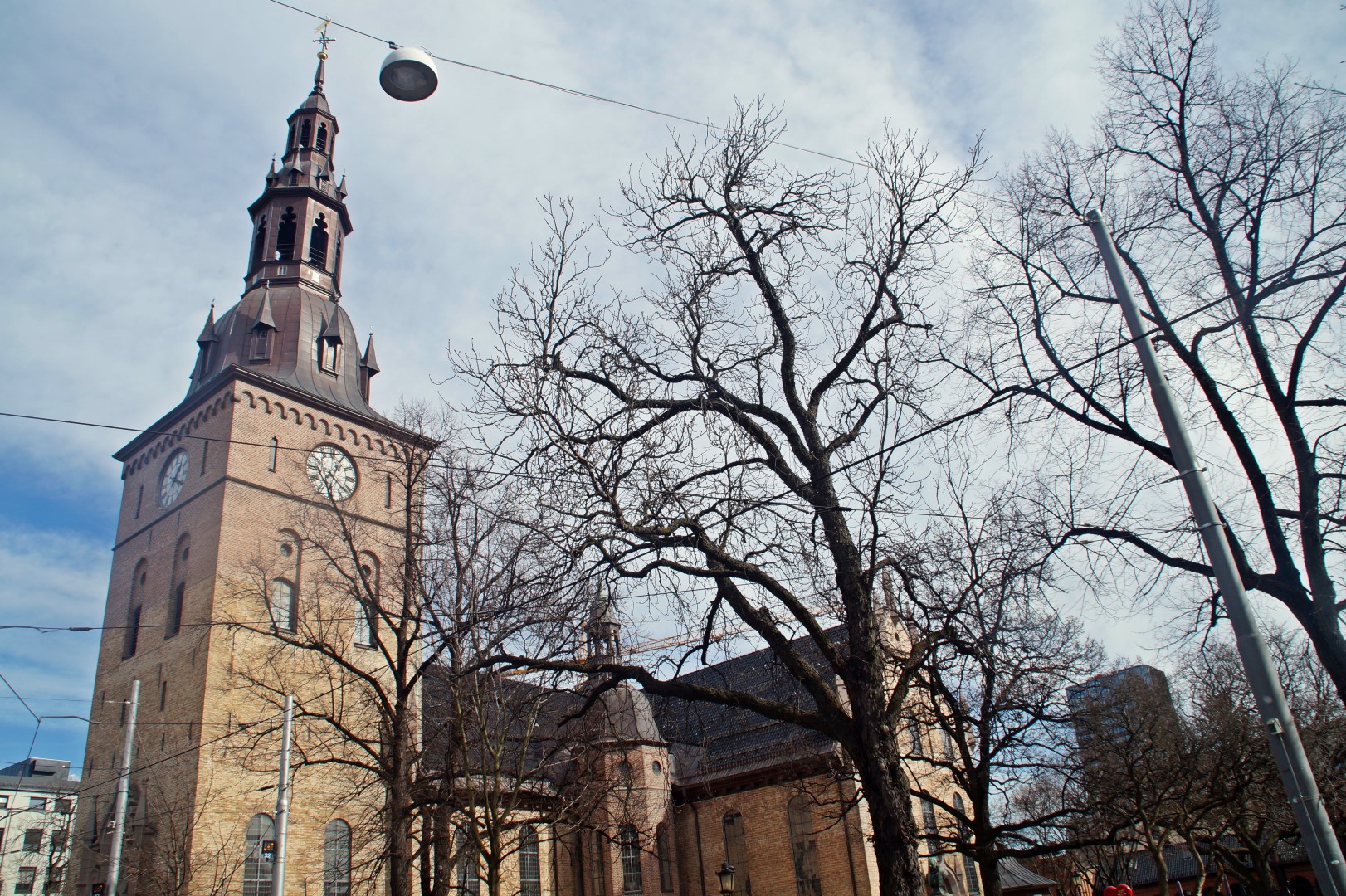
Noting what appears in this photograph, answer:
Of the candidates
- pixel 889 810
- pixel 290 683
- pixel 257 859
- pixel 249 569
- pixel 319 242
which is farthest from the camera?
pixel 319 242

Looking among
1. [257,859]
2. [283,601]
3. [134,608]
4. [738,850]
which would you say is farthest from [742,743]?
[134,608]

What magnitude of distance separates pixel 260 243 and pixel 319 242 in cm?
236

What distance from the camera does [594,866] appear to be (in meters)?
36.2

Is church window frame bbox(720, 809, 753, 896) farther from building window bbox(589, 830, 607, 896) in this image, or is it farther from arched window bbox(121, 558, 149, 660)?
arched window bbox(121, 558, 149, 660)

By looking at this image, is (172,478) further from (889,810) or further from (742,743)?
(889,810)

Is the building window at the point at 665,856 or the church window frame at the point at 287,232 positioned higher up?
the church window frame at the point at 287,232

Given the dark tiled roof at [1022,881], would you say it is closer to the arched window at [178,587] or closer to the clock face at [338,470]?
the clock face at [338,470]

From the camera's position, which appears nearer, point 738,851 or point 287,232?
point 738,851

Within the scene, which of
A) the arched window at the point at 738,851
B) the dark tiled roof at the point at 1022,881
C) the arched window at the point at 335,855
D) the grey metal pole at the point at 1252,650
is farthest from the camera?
the dark tiled roof at the point at 1022,881

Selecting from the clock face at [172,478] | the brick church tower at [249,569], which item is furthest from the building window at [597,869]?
the clock face at [172,478]

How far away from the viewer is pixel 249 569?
29234 mm

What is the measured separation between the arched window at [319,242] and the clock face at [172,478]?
9.46 m

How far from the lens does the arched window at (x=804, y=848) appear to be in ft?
106

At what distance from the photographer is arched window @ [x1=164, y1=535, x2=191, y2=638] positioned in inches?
1179
